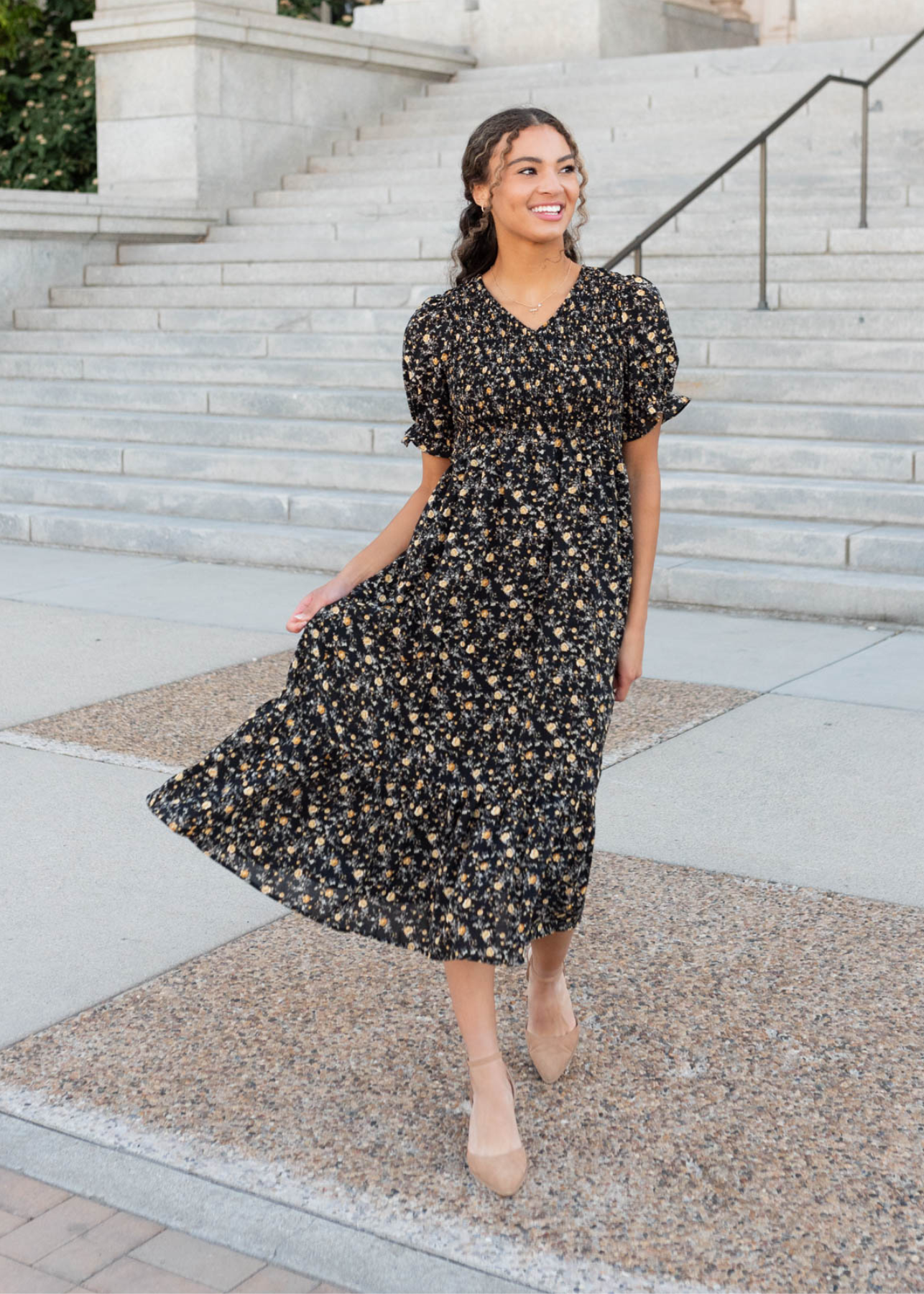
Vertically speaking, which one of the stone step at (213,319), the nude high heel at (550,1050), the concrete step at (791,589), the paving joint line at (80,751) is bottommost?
the nude high heel at (550,1050)

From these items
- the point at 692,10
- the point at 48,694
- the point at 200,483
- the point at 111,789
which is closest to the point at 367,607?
the point at 111,789

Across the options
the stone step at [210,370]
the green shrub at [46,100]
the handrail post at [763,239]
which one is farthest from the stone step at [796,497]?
the green shrub at [46,100]

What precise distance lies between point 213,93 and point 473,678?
12.6m

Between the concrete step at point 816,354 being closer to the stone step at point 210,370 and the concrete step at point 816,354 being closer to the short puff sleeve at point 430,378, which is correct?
the stone step at point 210,370

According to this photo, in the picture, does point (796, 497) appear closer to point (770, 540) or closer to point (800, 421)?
point (770, 540)

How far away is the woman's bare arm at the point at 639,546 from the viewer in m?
3.11

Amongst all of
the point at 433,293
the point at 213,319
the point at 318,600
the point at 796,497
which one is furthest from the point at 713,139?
the point at 318,600

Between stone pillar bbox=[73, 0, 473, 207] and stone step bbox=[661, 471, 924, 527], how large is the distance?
7180 mm

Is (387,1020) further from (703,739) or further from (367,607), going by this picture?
(703,739)

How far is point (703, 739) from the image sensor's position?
553 cm

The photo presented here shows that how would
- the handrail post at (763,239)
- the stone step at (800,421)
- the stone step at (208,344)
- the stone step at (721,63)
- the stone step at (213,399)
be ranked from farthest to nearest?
the stone step at (721,63) < the stone step at (208,344) < the stone step at (213,399) < the handrail post at (763,239) < the stone step at (800,421)

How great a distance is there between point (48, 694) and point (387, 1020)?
317cm

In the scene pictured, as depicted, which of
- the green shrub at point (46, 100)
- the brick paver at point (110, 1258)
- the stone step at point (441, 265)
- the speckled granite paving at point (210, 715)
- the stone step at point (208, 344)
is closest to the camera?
the brick paver at point (110, 1258)

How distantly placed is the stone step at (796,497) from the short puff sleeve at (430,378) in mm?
4885
